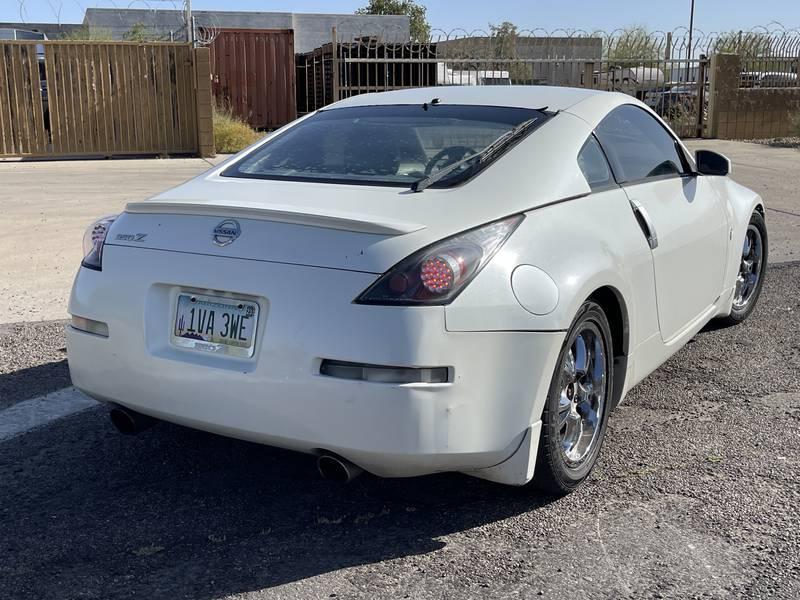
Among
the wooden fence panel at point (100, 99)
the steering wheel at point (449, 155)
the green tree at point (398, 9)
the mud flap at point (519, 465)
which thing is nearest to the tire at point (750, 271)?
the steering wheel at point (449, 155)

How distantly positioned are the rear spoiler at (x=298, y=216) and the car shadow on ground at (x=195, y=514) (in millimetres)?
1123

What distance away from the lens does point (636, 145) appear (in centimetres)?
455

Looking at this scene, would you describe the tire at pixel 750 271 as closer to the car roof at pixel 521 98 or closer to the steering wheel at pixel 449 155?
the car roof at pixel 521 98

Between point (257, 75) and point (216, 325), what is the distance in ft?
61.1

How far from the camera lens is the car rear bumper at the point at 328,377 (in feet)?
9.68

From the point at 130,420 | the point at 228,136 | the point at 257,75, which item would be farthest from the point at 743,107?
the point at 130,420

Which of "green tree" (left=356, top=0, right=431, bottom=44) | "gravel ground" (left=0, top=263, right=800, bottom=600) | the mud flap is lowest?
"gravel ground" (left=0, top=263, right=800, bottom=600)

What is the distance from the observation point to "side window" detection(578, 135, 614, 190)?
3912mm

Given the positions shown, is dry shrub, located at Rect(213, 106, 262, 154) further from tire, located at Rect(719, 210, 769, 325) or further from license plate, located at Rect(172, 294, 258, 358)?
license plate, located at Rect(172, 294, 258, 358)

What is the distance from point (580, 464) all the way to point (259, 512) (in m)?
1.28

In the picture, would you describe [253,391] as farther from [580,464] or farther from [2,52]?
[2,52]

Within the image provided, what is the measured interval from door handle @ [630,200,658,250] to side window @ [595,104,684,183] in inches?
5.9

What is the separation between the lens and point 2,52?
15.3 metres

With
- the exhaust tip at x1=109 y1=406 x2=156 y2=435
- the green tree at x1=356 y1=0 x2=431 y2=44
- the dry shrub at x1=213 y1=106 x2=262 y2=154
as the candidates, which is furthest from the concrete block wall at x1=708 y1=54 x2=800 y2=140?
the green tree at x1=356 y1=0 x2=431 y2=44
